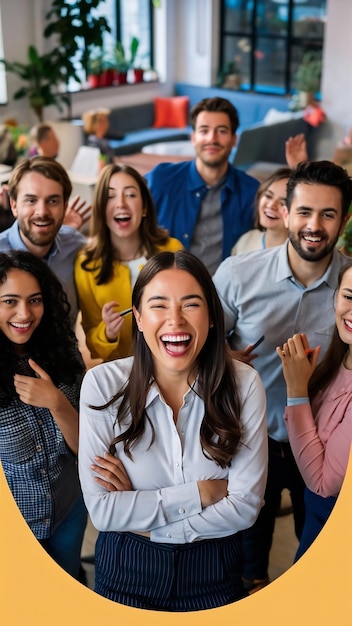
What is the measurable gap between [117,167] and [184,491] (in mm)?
814

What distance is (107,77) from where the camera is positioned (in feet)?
22.4

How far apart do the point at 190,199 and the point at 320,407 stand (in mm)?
1079

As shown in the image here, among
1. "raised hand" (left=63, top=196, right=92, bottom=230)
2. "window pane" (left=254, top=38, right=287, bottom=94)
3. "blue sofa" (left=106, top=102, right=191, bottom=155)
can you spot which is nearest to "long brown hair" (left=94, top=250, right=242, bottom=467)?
"raised hand" (left=63, top=196, right=92, bottom=230)

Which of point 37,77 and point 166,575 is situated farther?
point 37,77

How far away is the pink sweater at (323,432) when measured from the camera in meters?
1.18

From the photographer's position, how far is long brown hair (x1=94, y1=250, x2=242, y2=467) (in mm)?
1117

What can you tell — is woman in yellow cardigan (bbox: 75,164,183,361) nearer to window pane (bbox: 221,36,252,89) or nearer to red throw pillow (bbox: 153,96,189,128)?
window pane (bbox: 221,36,252,89)

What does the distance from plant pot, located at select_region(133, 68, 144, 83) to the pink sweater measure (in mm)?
6112

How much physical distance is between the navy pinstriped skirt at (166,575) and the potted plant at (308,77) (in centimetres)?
579

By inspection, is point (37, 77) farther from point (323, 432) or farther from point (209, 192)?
point (323, 432)

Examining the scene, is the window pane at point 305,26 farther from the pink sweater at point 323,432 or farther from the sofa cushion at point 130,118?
the pink sweater at point 323,432

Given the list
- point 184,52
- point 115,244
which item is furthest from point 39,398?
point 184,52

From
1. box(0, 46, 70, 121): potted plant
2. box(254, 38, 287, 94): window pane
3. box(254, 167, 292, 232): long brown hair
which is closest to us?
box(254, 167, 292, 232): long brown hair

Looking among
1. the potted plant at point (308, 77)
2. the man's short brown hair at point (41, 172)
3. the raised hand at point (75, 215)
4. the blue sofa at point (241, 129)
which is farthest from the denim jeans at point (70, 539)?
the potted plant at point (308, 77)
